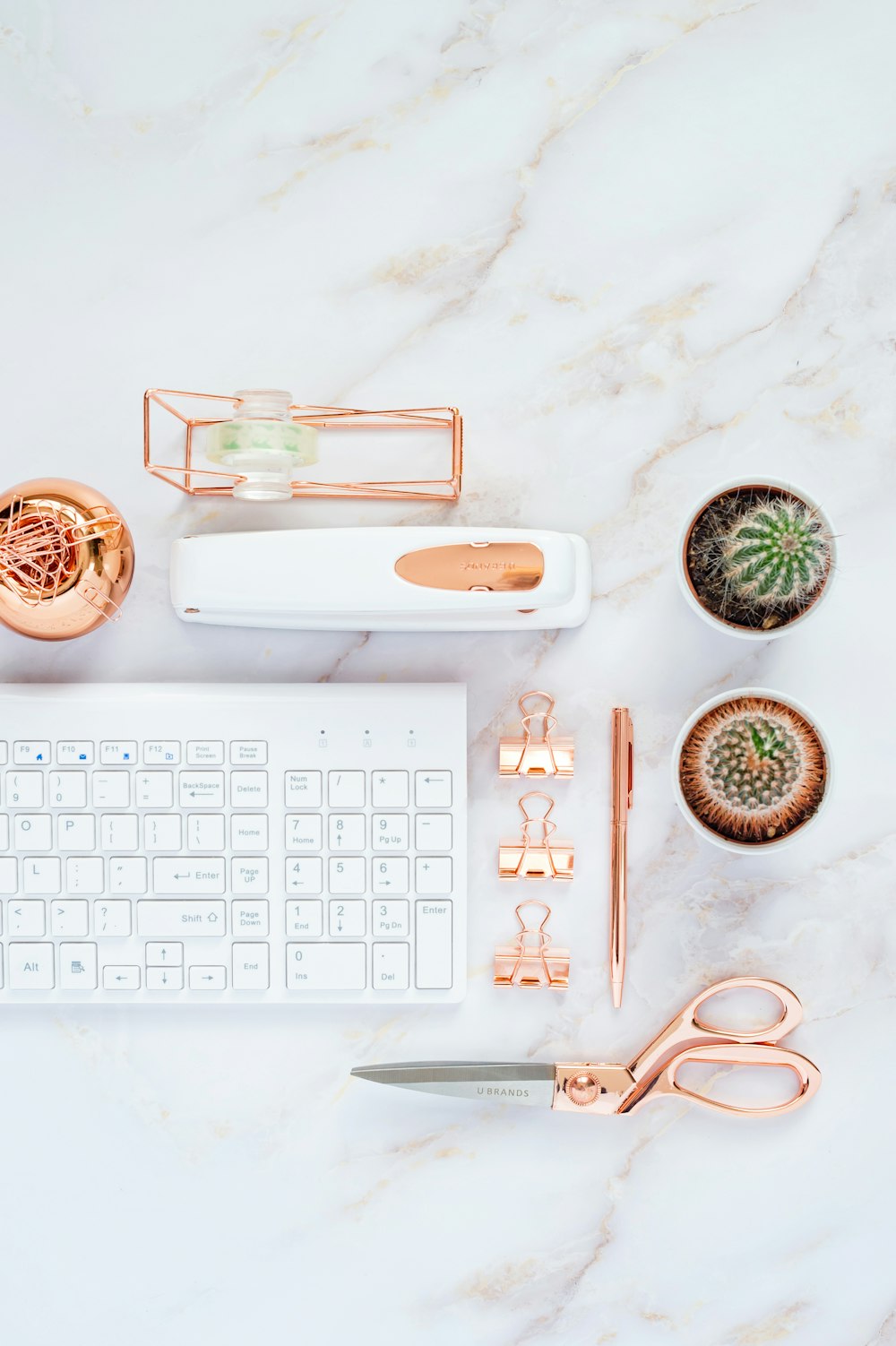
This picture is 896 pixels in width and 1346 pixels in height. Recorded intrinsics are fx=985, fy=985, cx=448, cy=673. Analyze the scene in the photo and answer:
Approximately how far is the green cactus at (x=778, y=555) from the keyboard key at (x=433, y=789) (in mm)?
216

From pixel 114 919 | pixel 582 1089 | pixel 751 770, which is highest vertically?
pixel 751 770

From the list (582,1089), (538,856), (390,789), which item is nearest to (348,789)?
(390,789)

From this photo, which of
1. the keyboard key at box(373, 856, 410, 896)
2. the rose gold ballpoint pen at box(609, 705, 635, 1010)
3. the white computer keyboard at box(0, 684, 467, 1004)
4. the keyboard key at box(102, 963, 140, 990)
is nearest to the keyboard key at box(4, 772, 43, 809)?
the white computer keyboard at box(0, 684, 467, 1004)

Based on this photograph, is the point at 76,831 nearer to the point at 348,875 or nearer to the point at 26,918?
the point at 26,918

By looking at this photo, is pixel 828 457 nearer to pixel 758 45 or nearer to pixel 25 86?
pixel 758 45

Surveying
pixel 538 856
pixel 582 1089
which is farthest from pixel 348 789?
pixel 582 1089

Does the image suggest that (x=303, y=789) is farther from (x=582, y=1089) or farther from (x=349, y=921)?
(x=582, y=1089)

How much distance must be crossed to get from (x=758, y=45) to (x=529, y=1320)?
2.81 ft

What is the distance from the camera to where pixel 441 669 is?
2.15ft

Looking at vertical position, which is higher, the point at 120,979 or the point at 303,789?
the point at 303,789

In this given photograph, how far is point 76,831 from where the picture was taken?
640 mm

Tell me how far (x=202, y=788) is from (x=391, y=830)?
12 centimetres

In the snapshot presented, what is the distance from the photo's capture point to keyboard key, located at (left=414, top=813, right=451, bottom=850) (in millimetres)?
634

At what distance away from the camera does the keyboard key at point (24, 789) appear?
64cm
